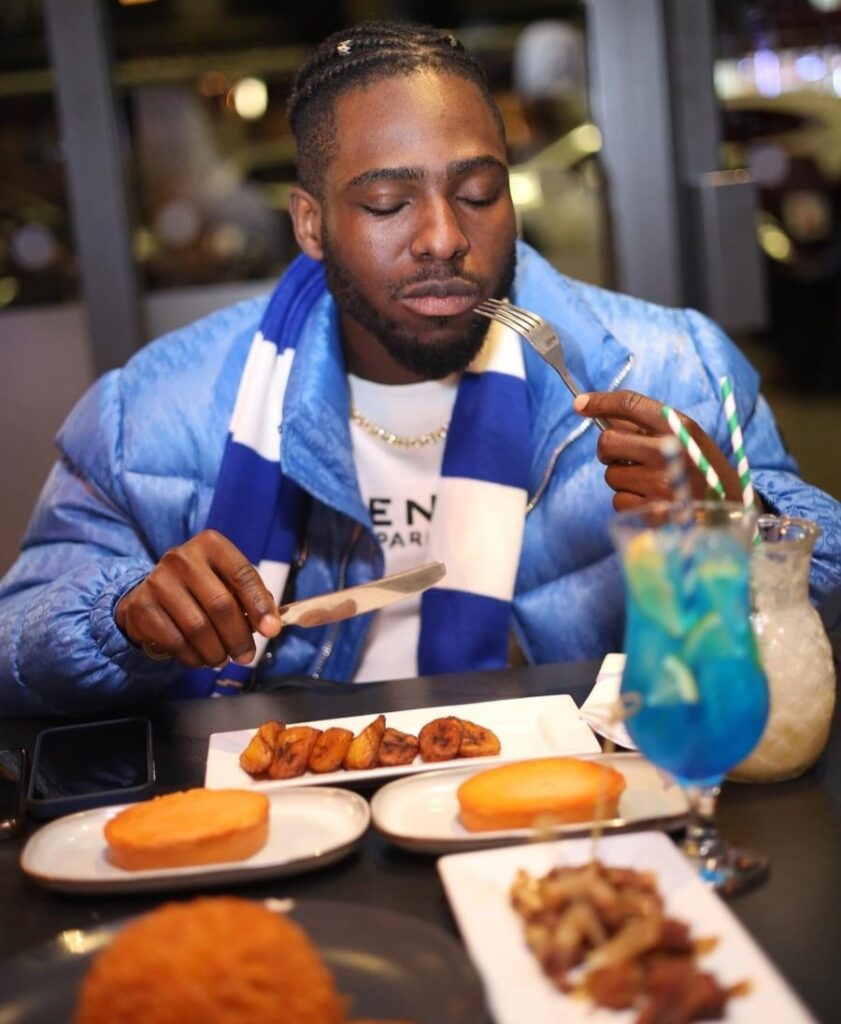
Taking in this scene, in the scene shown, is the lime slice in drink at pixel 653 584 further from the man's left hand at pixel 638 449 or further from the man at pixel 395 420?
the man at pixel 395 420

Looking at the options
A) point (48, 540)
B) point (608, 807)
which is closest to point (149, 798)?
point (608, 807)

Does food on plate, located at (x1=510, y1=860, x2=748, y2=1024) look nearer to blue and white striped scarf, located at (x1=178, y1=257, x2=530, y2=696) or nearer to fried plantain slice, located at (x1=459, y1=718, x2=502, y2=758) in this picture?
fried plantain slice, located at (x1=459, y1=718, x2=502, y2=758)

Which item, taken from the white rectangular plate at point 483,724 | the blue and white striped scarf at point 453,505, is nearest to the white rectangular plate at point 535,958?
the white rectangular plate at point 483,724

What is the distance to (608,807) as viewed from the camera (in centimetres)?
111

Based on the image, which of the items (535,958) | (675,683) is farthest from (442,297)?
A: (535,958)

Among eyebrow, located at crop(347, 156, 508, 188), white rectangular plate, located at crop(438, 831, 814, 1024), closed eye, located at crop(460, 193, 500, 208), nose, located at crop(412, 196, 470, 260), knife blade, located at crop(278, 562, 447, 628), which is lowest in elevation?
white rectangular plate, located at crop(438, 831, 814, 1024)

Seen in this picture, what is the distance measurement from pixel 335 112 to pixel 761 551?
1085mm

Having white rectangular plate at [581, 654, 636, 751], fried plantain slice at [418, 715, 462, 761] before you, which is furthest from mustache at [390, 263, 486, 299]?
fried plantain slice at [418, 715, 462, 761]

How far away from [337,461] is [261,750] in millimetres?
726

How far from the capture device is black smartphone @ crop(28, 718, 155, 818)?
1284 mm

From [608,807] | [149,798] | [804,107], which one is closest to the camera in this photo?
[608,807]

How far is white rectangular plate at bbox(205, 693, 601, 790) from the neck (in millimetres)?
760

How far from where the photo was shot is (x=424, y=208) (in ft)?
6.04

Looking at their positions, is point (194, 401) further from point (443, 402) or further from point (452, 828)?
point (452, 828)
